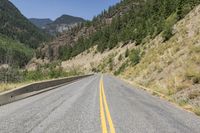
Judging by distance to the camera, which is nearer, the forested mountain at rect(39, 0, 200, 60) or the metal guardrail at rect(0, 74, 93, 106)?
the metal guardrail at rect(0, 74, 93, 106)

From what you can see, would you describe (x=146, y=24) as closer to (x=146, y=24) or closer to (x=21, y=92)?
(x=146, y=24)

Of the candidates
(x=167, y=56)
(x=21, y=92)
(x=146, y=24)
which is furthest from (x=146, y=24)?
(x=21, y=92)

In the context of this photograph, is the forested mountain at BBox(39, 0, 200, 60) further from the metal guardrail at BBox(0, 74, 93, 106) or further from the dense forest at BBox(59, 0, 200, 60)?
the metal guardrail at BBox(0, 74, 93, 106)

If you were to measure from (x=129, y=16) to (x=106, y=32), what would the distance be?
14497 millimetres

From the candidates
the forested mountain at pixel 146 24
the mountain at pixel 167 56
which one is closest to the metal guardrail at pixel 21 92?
the mountain at pixel 167 56

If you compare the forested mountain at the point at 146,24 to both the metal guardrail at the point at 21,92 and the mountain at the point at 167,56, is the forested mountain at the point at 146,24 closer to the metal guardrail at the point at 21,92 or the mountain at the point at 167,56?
the mountain at the point at 167,56

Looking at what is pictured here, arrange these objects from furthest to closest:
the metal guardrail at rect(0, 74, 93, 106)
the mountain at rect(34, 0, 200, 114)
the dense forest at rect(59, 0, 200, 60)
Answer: the dense forest at rect(59, 0, 200, 60) → the mountain at rect(34, 0, 200, 114) → the metal guardrail at rect(0, 74, 93, 106)

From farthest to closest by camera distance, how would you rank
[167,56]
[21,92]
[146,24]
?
[146,24] → [167,56] → [21,92]

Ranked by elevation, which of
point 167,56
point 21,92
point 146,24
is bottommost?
point 21,92

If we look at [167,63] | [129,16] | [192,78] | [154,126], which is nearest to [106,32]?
[129,16]

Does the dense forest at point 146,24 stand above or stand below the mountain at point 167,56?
above

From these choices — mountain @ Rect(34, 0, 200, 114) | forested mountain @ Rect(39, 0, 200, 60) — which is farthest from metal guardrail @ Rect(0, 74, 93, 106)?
forested mountain @ Rect(39, 0, 200, 60)

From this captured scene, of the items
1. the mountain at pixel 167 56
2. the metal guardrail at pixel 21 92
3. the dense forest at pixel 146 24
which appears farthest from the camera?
the dense forest at pixel 146 24

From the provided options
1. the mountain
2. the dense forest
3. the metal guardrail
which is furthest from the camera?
the dense forest
